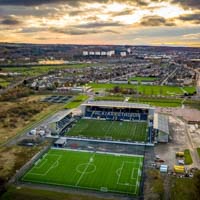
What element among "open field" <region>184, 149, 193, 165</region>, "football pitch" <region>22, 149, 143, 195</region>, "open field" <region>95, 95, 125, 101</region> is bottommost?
"football pitch" <region>22, 149, 143, 195</region>

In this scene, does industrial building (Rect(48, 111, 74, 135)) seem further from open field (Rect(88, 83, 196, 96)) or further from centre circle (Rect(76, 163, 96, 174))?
open field (Rect(88, 83, 196, 96))

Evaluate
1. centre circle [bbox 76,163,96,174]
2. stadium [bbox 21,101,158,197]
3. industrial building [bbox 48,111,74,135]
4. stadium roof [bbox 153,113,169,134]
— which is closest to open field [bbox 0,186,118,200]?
stadium [bbox 21,101,158,197]

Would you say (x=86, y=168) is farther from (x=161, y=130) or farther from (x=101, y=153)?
(x=161, y=130)

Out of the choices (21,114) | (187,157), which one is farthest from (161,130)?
(21,114)

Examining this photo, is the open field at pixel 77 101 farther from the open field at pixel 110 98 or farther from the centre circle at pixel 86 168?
the centre circle at pixel 86 168

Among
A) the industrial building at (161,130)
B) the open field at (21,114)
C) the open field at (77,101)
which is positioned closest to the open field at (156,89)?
the open field at (77,101)

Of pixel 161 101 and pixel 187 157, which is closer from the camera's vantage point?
pixel 187 157

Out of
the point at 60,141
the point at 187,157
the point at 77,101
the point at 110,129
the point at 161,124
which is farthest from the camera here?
the point at 77,101
